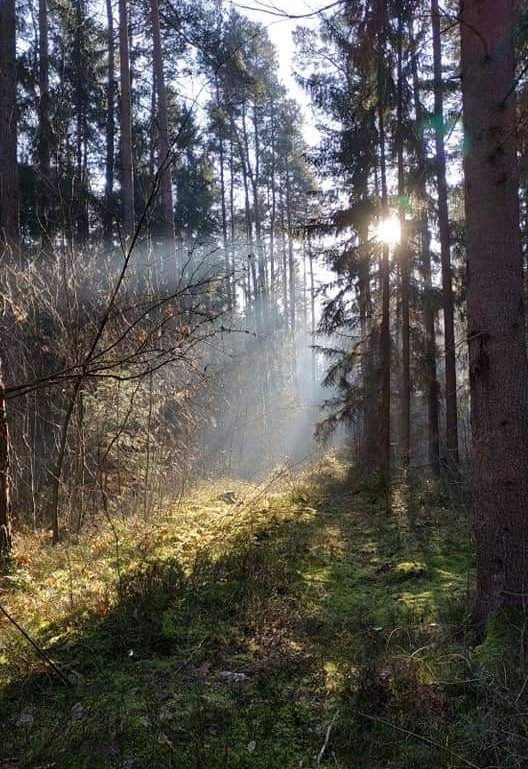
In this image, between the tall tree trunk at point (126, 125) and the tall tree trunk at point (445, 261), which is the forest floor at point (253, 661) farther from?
the tall tree trunk at point (126, 125)

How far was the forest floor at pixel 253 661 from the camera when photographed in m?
2.57

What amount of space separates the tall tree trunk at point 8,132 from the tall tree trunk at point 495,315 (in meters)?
7.68

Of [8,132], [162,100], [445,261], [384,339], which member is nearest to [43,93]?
[162,100]

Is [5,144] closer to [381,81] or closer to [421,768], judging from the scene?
[381,81]

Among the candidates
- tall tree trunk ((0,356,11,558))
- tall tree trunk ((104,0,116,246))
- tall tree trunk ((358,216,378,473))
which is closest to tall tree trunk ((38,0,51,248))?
tall tree trunk ((104,0,116,246))

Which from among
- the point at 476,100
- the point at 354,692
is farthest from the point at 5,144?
the point at 354,692

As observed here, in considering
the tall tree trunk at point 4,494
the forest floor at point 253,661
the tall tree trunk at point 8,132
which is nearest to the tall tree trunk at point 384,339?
the forest floor at point 253,661

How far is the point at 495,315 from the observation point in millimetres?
3607

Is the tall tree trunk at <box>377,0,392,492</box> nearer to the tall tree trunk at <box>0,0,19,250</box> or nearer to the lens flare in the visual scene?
the lens flare

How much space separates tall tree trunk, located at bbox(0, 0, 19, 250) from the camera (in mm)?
8914

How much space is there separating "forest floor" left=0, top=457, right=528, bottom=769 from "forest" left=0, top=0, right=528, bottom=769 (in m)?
0.02

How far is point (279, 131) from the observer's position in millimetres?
27844

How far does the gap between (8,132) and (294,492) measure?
8.37 meters

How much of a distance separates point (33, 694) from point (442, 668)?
8.19 feet
